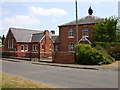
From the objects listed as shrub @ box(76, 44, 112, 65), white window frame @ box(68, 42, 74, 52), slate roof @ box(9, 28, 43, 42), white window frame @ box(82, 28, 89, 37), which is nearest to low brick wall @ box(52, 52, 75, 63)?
shrub @ box(76, 44, 112, 65)

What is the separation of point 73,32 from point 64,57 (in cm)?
1419

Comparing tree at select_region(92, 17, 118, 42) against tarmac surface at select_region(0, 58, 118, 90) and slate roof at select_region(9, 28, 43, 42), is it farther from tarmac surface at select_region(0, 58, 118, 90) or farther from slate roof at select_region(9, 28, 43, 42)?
slate roof at select_region(9, 28, 43, 42)

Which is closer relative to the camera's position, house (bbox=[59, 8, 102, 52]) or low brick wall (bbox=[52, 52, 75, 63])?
low brick wall (bbox=[52, 52, 75, 63])

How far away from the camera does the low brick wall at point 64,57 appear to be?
21150mm

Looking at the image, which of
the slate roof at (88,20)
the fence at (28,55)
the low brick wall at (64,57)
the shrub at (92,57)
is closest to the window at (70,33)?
the slate roof at (88,20)

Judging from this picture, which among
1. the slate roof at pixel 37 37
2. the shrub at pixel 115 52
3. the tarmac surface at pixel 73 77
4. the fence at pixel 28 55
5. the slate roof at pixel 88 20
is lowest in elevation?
the tarmac surface at pixel 73 77

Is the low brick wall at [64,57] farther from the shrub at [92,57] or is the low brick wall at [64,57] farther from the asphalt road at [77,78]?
the asphalt road at [77,78]

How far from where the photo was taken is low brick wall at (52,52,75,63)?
21.1 meters

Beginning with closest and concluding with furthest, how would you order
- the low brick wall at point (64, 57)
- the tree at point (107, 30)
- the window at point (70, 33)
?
the low brick wall at point (64, 57) → the tree at point (107, 30) → the window at point (70, 33)

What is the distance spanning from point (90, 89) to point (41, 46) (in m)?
31.8

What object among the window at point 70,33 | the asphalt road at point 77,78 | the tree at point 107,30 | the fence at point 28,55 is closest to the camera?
the asphalt road at point 77,78

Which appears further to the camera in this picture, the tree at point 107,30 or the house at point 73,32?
the house at point 73,32

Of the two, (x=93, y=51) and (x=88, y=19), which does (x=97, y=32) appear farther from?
(x=93, y=51)

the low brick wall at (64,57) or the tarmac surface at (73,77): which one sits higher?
the low brick wall at (64,57)
